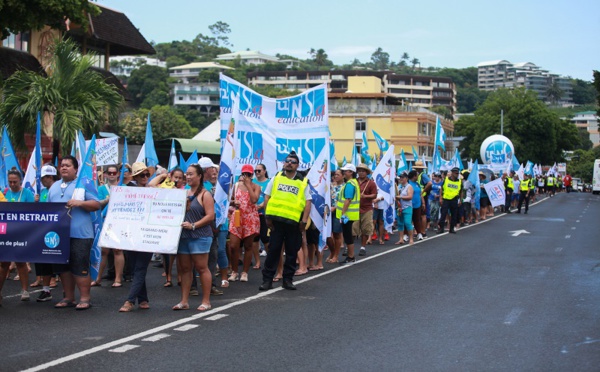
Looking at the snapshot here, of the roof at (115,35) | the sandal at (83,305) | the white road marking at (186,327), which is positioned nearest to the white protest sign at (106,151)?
the sandal at (83,305)

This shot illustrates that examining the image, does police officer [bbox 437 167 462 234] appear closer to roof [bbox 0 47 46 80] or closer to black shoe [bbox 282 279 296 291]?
black shoe [bbox 282 279 296 291]

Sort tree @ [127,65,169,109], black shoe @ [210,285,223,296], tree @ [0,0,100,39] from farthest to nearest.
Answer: tree @ [127,65,169,109], tree @ [0,0,100,39], black shoe @ [210,285,223,296]

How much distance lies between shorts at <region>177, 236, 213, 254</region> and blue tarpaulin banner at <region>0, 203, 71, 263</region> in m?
1.37

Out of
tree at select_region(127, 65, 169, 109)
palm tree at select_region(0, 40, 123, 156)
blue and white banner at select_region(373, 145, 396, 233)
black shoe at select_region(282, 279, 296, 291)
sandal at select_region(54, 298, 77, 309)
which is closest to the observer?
sandal at select_region(54, 298, 77, 309)

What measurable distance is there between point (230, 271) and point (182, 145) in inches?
778

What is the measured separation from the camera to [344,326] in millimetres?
9773

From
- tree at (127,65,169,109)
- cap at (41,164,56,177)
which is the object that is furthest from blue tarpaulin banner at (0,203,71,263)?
tree at (127,65,169,109)

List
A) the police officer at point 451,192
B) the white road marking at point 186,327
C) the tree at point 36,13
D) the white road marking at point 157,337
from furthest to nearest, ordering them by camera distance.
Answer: the police officer at point 451,192 < the tree at point 36,13 < the white road marking at point 186,327 < the white road marking at point 157,337

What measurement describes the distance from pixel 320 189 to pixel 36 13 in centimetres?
1097

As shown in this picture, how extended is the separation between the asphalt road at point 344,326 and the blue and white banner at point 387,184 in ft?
20.7

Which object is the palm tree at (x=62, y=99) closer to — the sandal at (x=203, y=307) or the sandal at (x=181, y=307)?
the sandal at (x=181, y=307)

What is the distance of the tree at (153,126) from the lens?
208 ft

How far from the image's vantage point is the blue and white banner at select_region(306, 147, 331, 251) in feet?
47.9

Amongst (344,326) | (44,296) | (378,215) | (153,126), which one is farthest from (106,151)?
(153,126)
